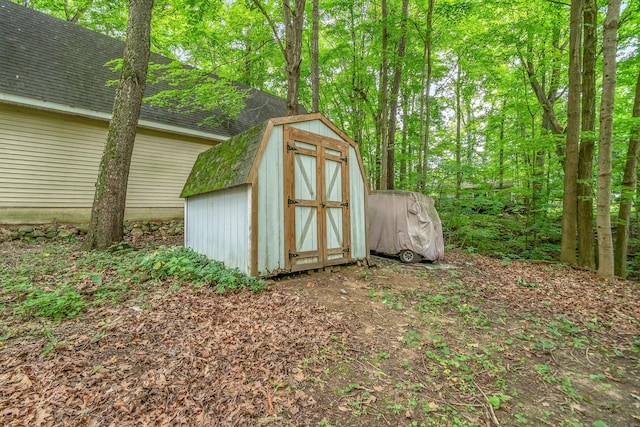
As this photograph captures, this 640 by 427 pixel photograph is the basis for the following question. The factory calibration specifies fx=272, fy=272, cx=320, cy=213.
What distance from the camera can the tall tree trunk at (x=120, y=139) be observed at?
19.5ft

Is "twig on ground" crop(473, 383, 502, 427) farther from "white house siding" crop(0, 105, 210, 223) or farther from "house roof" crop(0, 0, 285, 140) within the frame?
"white house siding" crop(0, 105, 210, 223)

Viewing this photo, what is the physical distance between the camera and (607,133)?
5.50 metres

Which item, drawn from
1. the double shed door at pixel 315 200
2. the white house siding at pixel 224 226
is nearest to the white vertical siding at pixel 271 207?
the double shed door at pixel 315 200

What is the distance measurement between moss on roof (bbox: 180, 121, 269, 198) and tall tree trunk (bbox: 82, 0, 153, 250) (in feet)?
4.62

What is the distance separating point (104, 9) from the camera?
458 inches

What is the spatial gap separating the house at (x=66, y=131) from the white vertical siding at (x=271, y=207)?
20.4ft

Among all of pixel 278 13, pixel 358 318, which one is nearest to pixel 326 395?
pixel 358 318

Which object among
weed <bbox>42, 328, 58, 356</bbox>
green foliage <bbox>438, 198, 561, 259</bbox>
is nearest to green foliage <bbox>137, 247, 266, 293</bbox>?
weed <bbox>42, 328, 58, 356</bbox>

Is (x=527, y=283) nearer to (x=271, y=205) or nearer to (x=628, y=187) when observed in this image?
(x=628, y=187)

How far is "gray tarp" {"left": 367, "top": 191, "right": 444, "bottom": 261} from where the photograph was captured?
681 cm

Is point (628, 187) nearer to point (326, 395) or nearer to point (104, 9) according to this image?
point (326, 395)

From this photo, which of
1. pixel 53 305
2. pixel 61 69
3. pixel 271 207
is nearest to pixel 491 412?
pixel 271 207

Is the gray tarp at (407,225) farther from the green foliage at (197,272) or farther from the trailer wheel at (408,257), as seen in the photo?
the green foliage at (197,272)

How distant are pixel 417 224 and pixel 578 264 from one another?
14.0ft
